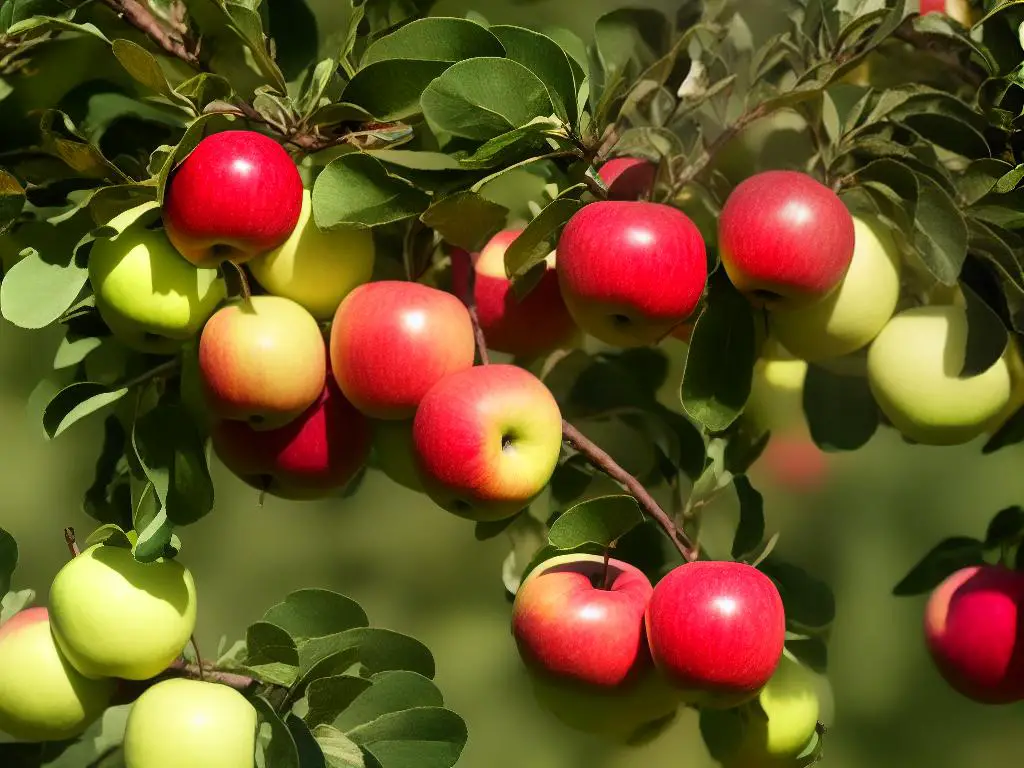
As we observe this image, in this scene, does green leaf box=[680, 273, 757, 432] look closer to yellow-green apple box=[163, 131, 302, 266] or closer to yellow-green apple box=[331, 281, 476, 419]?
yellow-green apple box=[331, 281, 476, 419]

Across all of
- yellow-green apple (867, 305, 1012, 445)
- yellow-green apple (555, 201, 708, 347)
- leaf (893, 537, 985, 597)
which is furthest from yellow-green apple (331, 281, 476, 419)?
leaf (893, 537, 985, 597)

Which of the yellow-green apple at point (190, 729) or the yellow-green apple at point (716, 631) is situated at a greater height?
the yellow-green apple at point (716, 631)

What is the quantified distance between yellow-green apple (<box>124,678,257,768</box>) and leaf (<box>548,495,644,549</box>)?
0.25m

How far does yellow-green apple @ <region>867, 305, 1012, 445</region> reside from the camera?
109 centimetres

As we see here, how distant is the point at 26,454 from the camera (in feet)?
6.98

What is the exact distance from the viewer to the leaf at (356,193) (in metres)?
0.96

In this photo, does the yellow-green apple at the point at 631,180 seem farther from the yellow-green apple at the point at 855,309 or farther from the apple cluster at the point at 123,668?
the apple cluster at the point at 123,668

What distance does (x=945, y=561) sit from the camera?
1.24m

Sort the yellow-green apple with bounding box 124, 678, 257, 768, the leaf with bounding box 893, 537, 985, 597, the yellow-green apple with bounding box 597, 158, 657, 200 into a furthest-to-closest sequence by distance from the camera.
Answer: the leaf with bounding box 893, 537, 985, 597 < the yellow-green apple with bounding box 597, 158, 657, 200 < the yellow-green apple with bounding box 124, 678, 257, 768

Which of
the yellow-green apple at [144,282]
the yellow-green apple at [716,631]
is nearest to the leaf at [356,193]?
the yellow-green apple at [144,282]

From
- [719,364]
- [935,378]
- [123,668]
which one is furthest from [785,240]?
[123,668]

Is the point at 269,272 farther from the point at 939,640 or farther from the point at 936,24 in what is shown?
the point at 939,640

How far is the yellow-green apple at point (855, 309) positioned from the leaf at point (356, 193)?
32 cm

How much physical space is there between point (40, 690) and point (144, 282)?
0.31 m
